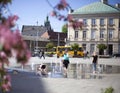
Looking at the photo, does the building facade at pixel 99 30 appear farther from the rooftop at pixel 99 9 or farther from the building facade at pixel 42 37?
the building facade at pixel 42 37

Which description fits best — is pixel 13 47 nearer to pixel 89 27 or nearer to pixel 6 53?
pixel 6 53

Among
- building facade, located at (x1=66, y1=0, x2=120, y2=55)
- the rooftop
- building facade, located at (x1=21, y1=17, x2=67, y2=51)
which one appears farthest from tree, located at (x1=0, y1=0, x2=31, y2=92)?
building facade, located at (x1=21, y1=17, x2=67, y2=51)

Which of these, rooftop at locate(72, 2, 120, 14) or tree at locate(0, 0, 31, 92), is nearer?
tree at locate(0, 0, 31, 92)

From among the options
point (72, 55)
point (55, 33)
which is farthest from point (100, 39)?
point (55, 33)

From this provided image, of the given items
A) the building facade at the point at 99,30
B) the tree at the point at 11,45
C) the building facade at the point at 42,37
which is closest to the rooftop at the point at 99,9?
the building facade at the point at 99,30

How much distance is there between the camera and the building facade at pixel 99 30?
9369 centimetres

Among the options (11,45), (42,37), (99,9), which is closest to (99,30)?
(99,9)

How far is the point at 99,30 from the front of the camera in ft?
314

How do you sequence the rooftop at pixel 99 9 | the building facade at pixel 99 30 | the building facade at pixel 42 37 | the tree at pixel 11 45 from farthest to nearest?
the building facade at pixel 42 37 < the rooftop at pixel 99 9 < the building facade at pixel 99 30 < the tree at pixel 11 45

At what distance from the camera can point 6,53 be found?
2.69 m

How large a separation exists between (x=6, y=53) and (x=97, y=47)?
87985 millimetres

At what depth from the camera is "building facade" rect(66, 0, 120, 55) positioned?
9369cm

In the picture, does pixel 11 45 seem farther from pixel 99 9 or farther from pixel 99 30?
pixel 99 9

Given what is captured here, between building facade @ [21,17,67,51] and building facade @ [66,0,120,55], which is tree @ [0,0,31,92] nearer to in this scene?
building facade @ [66,0,120,55]
